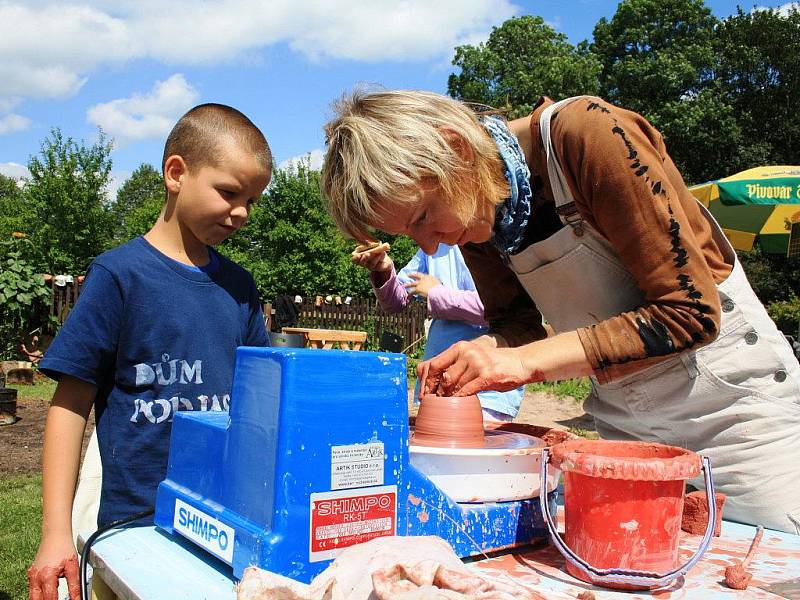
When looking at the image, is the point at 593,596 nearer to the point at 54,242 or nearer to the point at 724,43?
the point at 54,242

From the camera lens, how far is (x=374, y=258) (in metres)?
3.15

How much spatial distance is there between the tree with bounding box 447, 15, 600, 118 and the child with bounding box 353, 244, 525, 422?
24.3 meters

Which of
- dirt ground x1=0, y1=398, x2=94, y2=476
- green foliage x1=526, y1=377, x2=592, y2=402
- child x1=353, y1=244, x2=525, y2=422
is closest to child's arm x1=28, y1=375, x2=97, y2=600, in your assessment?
child x1=353, y1=244, x2=525, y2=422

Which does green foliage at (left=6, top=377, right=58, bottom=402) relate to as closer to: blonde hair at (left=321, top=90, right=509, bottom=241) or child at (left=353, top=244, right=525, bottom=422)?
child at (left=353, top=244, right=525, bottom=422)

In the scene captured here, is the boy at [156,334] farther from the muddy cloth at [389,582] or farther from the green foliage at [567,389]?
the green foliage at [567,389]

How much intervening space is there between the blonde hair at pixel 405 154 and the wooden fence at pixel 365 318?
11784mm

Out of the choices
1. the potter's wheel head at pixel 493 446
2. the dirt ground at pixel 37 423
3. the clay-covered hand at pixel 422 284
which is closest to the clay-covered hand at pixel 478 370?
the potter's wheel head at pixel 493 446

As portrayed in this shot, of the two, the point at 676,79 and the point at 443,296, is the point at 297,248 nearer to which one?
the point at 443,296

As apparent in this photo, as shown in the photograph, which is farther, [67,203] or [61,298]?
[67,203]

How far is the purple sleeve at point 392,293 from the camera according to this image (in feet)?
11.2

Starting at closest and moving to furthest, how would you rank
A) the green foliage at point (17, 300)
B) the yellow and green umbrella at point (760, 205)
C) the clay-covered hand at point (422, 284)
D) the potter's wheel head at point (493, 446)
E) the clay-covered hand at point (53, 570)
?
the potter's wheel head at point (493, 446), the clay-covered hand at point (53, 570), the clay-covered hand at point (422, 284), the yellow and green umbrella at point (760, 205), the green foliage at point (17, 300)

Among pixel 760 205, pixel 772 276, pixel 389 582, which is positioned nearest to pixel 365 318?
pixel 760 205

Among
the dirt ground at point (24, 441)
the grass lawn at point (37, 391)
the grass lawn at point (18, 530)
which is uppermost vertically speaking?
the grass lawn at point (37, 391)

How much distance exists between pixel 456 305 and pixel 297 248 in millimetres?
15990
